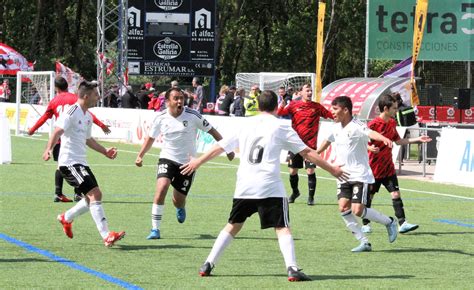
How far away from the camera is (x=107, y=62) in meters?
43.7

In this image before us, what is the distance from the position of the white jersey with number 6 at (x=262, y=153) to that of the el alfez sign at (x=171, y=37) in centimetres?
3302

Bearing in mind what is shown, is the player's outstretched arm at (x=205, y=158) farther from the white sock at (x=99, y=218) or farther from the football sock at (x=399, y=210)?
the football sock at (x=399, y=210)

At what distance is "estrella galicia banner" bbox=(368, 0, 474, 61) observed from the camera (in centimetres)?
4338

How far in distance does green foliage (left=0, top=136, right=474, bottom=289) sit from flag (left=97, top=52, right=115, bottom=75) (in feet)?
70.9

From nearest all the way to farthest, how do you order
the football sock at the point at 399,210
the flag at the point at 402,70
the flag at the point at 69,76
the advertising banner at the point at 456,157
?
the football sock at the point at 399,210, the advertising banner at the point at 456,157, the flag at the point at 402,70, the flag at the point at 69,76

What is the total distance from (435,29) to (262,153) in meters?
34.0

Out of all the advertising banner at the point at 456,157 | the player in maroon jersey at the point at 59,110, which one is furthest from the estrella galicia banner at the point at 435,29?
the player in maroon jersey at the point at 59,110

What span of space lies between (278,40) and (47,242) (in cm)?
5790

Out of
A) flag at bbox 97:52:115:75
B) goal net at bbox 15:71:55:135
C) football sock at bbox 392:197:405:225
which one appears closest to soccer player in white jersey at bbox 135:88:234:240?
football sock at bbox 392:197:405:225

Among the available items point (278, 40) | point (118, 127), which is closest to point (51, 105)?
point (118, 127)

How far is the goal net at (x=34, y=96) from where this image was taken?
133 ft

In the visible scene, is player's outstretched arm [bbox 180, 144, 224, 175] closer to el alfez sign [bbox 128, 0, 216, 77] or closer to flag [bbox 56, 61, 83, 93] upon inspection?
el alfez sign [bbox 128, 0, 216, 77]

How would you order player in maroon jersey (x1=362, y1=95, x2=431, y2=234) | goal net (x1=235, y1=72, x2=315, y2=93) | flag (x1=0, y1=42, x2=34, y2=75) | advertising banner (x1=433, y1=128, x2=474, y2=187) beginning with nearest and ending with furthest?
player in maroon jersey (x1=362, y1=95, x2=431, y2=234), advertising banner (x1=433, y1=128, x2=474, y2=187), goal net (x1=235, y1=72, x2=315, y2=93), flag (x1=0, y1=42, x2=34, y2=75)

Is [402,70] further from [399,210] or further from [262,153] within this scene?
[262,153]
